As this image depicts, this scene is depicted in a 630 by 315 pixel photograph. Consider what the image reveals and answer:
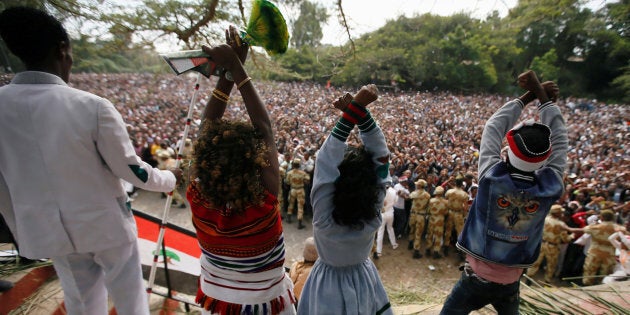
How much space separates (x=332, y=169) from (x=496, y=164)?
0.94 meters

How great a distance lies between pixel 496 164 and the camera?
5.13 ft

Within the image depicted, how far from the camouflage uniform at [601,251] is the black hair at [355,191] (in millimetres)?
4951

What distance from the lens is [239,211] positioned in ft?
4.09

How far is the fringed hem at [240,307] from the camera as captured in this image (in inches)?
54.3

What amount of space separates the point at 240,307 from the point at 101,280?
2.66ft

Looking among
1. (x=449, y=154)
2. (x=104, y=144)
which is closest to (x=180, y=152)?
(x=104, y=144)

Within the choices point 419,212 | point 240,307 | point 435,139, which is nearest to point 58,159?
point 240,307

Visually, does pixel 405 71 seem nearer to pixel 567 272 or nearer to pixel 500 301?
pixel 500 301

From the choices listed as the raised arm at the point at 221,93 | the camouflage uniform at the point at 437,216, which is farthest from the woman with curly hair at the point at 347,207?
the camouflage uniform at the point at 437,216

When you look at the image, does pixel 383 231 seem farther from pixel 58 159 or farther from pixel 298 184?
pixel 58 159

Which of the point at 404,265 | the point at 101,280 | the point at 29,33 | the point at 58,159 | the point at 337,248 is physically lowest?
the point at 404,265

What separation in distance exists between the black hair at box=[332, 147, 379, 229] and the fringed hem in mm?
542

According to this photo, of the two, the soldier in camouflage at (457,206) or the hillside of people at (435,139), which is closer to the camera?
the hillside of people at (435,139)

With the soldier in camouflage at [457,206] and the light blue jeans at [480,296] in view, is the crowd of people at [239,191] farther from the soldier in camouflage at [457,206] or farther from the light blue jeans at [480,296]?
the soldier in camouflage at [457,206]
